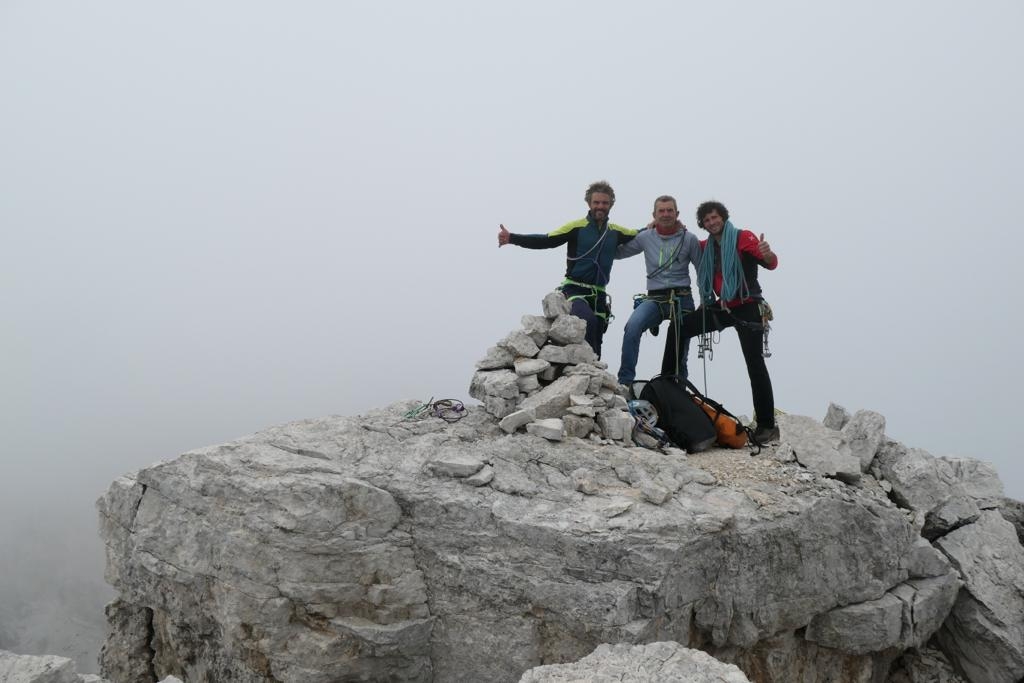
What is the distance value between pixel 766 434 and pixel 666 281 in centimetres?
312

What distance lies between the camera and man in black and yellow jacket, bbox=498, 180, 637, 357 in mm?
11422

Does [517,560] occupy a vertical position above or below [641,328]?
below

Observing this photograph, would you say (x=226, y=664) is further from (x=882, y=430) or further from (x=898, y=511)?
(x=882, y=430)

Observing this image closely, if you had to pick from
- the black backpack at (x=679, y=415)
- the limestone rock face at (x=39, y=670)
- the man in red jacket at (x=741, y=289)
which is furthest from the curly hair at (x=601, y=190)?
the limestone rock face at (x=39, y=670)

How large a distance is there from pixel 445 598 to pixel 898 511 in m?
6.80

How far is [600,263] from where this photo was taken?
1154 centimetres

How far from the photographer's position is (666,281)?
11312mm

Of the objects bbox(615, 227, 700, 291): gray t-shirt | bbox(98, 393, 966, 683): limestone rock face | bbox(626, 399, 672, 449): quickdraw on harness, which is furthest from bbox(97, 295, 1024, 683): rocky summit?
bbox(615, 227, 700, 291): gray t-shirt

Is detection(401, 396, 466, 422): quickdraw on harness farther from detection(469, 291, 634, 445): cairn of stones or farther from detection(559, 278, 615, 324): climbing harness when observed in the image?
detection(559, 278, 615, 324): climbing harness

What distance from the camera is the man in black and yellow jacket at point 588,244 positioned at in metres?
11.4

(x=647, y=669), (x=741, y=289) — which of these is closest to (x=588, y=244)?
(x=741, y=289)

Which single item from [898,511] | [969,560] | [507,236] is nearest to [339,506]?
[507,236]

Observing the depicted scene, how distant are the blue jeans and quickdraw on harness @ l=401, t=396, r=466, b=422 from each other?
9.73 ft

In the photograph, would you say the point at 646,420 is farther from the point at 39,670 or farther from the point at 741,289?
the point at 39,670
